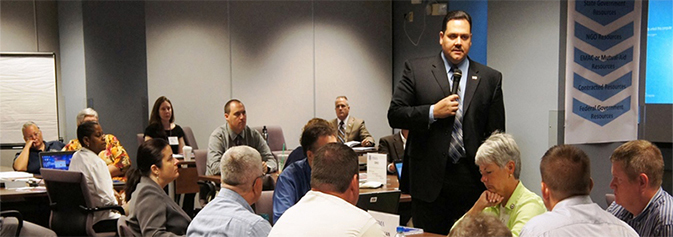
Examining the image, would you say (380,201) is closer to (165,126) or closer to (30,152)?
(30,152)

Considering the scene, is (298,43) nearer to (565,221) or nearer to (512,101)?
(512,101)

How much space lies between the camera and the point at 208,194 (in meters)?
5.91

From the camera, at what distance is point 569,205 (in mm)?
2025

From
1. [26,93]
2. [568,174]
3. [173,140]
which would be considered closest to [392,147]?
[173,140]

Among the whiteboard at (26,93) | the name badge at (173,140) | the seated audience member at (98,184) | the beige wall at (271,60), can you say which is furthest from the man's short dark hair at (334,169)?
the whiteboard at (26,93)

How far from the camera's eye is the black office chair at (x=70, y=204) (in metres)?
4.62

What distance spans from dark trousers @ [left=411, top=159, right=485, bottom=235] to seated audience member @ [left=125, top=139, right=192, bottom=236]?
4.65 feet

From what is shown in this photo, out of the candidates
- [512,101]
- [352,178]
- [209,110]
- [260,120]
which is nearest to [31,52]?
[209,110]

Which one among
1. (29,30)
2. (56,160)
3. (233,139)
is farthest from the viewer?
(29,30)

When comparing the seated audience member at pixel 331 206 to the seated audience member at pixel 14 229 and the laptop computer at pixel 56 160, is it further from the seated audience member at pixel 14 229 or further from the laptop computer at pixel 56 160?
the laptop computer at pixel 56 160

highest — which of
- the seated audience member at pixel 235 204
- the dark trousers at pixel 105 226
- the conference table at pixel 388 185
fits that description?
the seated audience member at pixel 235 204

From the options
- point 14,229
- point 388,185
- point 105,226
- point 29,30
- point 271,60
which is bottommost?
point 105,226

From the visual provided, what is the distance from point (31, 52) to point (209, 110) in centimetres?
258

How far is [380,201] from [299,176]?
51cm
